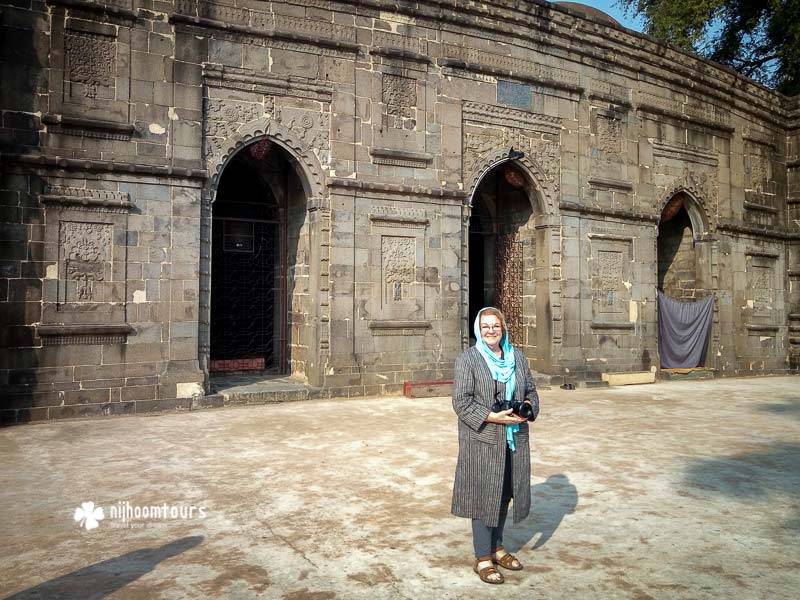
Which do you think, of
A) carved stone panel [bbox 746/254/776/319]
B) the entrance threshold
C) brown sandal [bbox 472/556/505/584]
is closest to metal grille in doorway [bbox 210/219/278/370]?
the entrance threshold

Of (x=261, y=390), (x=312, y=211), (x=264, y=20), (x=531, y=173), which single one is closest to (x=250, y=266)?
(x=312, y=211)

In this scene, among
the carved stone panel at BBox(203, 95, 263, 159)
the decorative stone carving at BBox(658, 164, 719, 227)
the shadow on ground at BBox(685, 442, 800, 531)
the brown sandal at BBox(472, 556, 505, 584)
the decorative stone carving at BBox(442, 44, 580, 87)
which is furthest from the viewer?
the decorative stone carving at BBox(658, 164, 719, 227)

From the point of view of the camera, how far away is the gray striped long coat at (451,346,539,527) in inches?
130

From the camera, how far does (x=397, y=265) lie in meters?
10.5

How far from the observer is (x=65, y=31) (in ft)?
27.5

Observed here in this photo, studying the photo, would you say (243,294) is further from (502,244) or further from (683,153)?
(683,153)

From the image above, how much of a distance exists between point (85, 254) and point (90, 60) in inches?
101

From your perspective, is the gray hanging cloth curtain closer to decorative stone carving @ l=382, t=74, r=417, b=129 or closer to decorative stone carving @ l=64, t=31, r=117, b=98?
decorative stone carving @ l=382, t=74, r=417, b=129

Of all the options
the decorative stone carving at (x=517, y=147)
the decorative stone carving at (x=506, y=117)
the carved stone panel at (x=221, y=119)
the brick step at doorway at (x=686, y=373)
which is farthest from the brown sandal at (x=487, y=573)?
the brick step at doorway at (x=686, y=373)

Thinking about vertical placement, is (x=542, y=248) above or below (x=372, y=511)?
above

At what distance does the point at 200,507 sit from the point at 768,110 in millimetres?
16567

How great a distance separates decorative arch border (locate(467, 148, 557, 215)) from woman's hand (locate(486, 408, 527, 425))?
27.5ft

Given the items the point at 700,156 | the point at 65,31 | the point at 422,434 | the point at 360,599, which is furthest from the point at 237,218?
the point at 700,156

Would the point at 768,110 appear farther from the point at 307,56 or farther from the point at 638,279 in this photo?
the point at 307,56
